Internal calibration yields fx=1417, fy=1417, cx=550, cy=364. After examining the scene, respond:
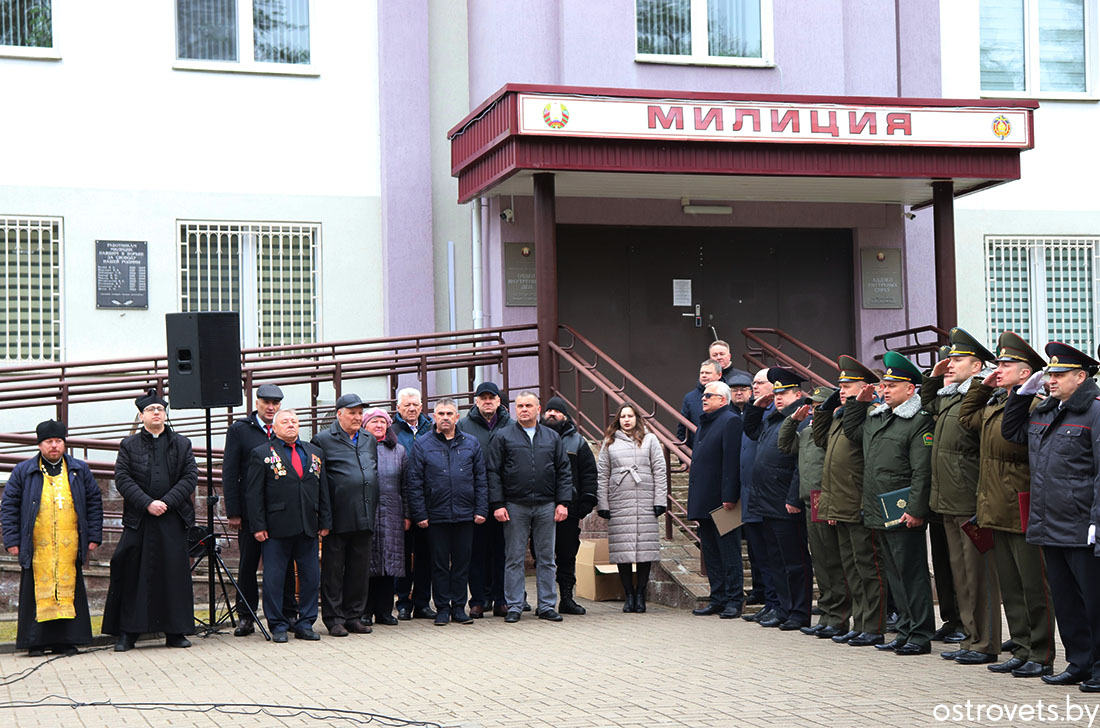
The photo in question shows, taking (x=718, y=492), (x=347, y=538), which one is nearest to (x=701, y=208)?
(x=718, y=492)

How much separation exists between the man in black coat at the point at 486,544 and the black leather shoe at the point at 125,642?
2.73 m

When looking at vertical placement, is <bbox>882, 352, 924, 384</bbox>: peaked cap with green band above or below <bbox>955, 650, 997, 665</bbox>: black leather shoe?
above

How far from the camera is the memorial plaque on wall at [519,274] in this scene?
1614cm

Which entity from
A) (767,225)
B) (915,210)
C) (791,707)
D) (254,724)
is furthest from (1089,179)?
(254,724)

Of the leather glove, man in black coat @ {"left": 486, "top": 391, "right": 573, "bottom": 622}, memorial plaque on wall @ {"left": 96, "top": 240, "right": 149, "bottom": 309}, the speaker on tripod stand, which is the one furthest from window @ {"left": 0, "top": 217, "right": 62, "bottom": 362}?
the leather glove

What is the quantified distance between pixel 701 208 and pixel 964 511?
8.45 metres

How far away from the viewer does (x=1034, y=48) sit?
17953 millimetres

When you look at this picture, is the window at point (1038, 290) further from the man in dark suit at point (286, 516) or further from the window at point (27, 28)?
the window at point (27, 28)

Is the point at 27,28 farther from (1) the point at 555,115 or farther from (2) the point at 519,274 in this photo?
(1) the point at 555,115

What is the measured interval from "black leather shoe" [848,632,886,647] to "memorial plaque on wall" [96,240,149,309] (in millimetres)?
9324

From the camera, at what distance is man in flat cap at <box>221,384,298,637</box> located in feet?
35.3

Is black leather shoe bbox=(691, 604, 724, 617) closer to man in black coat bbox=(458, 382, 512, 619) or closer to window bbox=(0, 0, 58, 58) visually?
man in black coat bbox=(458, 382, 512, 619)

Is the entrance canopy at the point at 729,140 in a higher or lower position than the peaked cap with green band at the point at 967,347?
higher

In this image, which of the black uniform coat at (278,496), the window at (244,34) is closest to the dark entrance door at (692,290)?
the window at (244,34)
